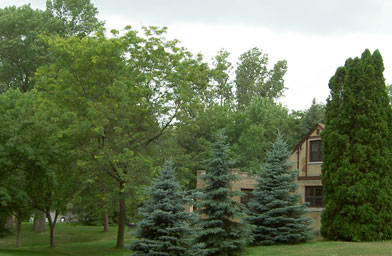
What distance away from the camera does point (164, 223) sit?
67.4 feet

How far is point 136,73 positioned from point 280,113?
95.4ft

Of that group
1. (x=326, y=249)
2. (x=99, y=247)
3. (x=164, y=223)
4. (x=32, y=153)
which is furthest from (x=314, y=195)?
(x=32, y=153)

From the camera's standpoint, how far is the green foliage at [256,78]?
63.8m

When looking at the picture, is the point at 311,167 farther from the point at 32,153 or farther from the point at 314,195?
the point at 32,153

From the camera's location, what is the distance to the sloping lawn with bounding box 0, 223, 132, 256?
102ft

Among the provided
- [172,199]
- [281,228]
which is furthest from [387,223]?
[172,199]

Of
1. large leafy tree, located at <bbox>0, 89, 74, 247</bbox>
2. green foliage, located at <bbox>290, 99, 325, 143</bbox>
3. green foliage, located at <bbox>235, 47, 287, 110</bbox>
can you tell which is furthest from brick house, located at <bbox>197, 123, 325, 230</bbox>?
green foliage, located at <bbox>235, 47, 287, 110</bbox>

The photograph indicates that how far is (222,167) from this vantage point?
74.6 ft

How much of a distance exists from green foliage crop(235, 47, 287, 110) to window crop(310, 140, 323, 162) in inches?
1270

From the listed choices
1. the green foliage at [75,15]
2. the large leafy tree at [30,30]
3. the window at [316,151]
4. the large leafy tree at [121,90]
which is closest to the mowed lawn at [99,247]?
the large leafy tree at [121,90]

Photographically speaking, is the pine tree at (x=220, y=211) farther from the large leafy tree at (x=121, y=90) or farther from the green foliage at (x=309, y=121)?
the green foliage at (x=309, y=121)

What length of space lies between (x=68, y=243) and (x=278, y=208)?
2038 centimetres

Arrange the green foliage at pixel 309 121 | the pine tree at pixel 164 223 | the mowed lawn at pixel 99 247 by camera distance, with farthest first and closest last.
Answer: the green foliage at pixel 309 121 < the mowed lawn at pixel 99 247 < the pine tree at pixel 164 223

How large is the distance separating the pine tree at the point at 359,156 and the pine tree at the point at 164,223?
7.96m
